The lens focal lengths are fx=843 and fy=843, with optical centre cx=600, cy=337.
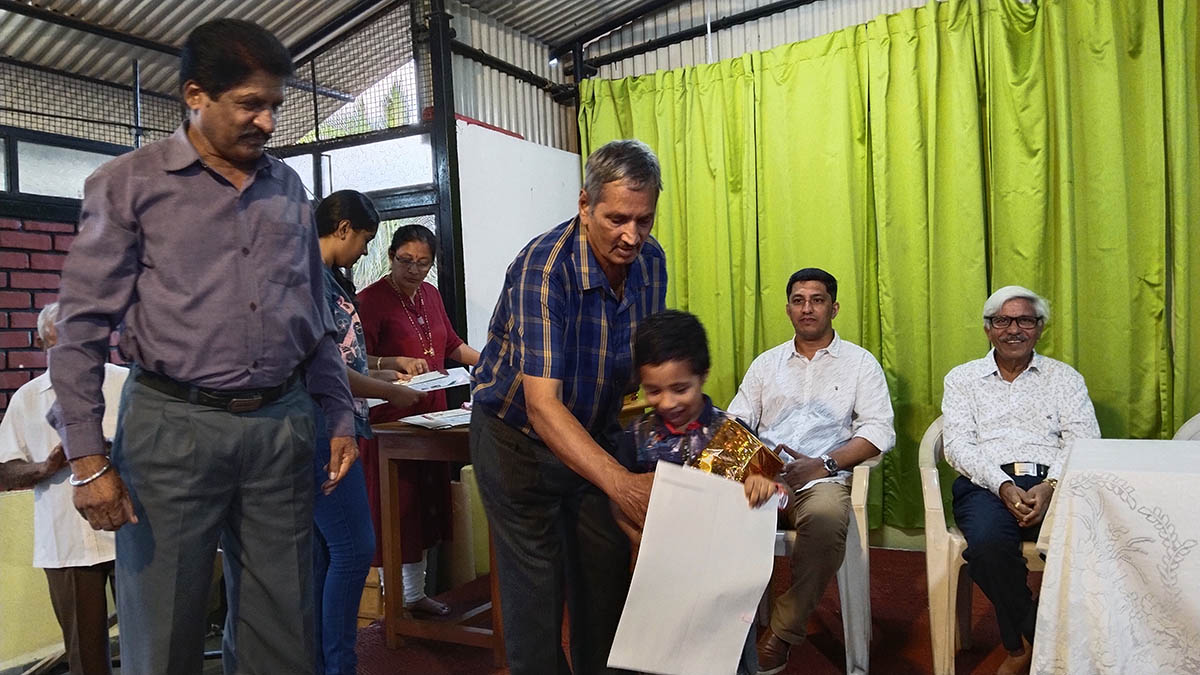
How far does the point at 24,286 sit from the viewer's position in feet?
11.1

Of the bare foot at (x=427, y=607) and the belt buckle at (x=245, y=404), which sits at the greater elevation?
the belt buckle at (x=245, y=404)

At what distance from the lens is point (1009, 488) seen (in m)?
2.53

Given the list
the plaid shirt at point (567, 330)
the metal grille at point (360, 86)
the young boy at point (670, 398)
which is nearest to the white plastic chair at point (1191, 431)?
the young boy at point (670, 398)

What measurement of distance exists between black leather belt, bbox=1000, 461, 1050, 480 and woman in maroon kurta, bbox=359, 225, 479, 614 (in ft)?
6.39

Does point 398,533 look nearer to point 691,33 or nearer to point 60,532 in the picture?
point 60,532

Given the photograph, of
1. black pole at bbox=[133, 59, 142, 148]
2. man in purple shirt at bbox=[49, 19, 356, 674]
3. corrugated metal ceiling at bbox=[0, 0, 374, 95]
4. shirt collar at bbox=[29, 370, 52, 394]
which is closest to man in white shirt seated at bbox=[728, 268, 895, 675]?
man in purple shirt at bbox=[49, 19, 356, 674]

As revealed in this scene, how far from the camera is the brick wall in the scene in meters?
3.29

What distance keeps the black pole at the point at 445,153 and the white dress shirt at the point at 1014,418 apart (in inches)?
86.7

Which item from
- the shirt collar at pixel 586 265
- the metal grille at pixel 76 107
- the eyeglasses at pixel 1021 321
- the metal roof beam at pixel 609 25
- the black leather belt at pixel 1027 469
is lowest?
the black leather belt at pixel 1027 469

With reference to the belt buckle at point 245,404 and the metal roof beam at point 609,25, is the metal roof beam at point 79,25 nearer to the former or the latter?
the metal roof beam at point 609,25

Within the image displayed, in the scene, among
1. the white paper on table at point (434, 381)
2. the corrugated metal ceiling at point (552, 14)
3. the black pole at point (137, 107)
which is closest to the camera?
the white paper on table at point (434, 381)

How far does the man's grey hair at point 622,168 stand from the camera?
1.41 meters

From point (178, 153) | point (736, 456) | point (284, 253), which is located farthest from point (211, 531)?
point (736, 456)

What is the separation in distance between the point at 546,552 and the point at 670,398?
0.38m
